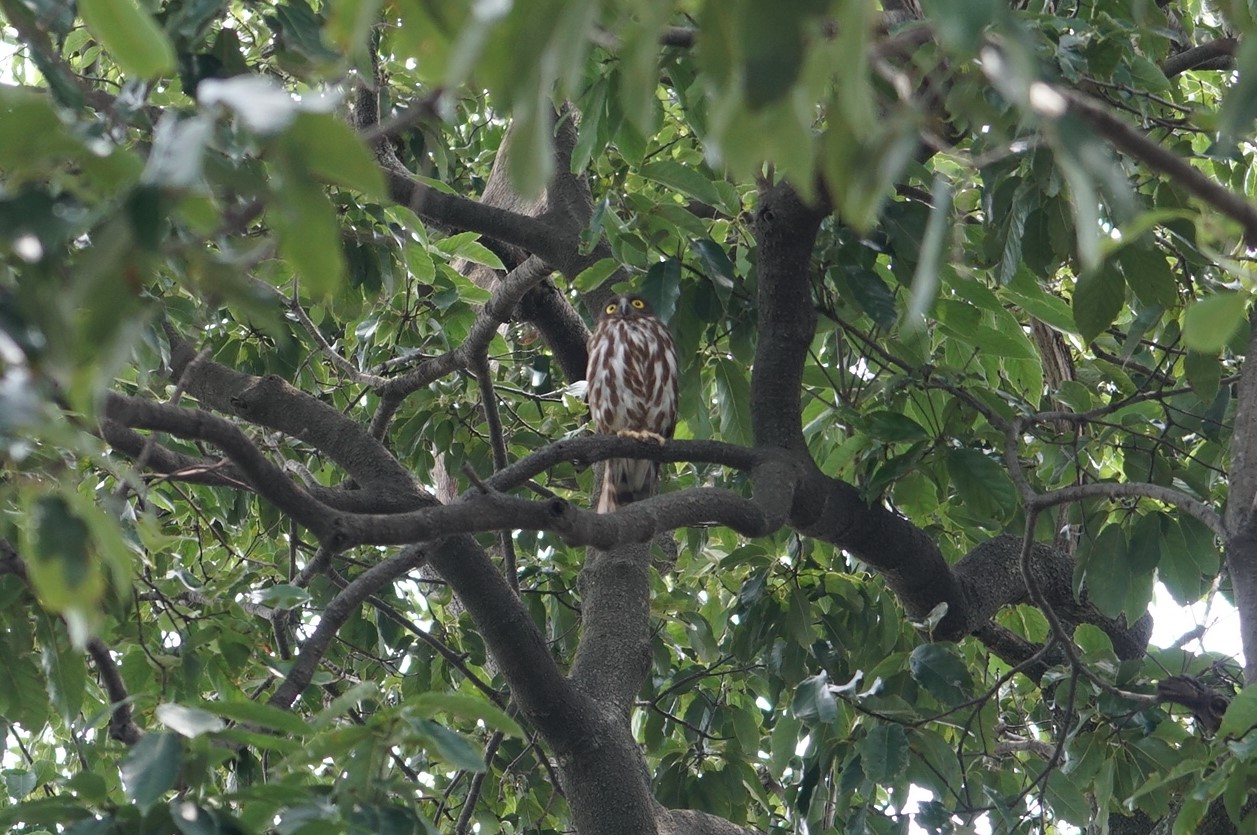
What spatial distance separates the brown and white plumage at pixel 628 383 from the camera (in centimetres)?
526

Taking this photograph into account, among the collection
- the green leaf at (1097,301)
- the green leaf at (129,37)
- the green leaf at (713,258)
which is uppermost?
the green leaf at (713,258)

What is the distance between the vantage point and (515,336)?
6301 mm

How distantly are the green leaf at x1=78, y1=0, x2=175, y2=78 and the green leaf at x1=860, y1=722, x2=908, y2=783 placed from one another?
2.53 meters

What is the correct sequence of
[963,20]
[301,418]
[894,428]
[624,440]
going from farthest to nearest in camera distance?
[301,418]
[894,428]
[624,440]
[963,20]

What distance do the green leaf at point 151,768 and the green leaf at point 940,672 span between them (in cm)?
201

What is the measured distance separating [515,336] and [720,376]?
2574mm

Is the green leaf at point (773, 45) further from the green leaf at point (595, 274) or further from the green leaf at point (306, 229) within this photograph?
the green leaf at point (595, 274)

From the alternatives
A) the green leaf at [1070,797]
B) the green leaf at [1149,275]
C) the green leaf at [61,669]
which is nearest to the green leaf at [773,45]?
the green leaf at [61,669]

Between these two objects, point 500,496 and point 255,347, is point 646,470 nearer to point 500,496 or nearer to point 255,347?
point 255,347

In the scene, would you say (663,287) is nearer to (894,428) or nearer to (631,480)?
(894,428)

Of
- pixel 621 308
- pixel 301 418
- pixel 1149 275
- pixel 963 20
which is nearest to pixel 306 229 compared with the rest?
pixel 963 20

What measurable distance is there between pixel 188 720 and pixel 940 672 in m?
2.03

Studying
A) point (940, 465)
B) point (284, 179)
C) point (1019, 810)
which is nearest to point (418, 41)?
point (284, 179)

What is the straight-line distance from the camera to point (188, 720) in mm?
1706
